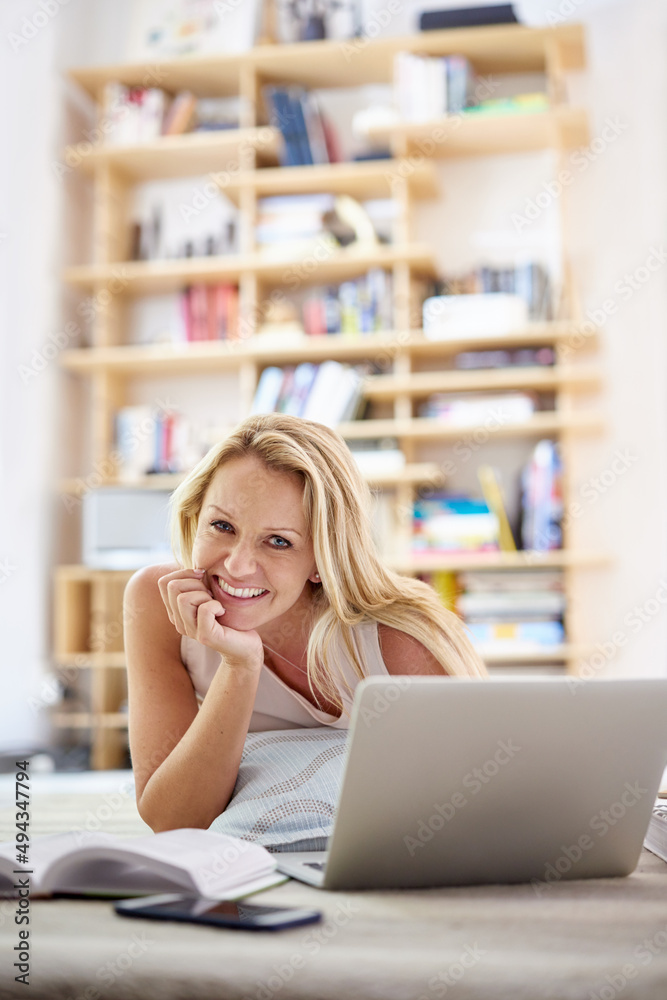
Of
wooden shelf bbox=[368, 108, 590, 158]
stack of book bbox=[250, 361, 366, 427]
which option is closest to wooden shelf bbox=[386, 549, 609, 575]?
stack of book bbox=[250, 361, 366, 427]

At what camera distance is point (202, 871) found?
2.29 ft

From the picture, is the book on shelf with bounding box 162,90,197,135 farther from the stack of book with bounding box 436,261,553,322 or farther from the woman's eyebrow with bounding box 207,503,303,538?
the woman's eyebrow with bounding box 207,503,303,538

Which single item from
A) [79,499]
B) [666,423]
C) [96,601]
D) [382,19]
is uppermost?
[382,19]

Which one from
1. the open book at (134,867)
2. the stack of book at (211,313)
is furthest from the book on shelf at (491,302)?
the open book at (134,867)

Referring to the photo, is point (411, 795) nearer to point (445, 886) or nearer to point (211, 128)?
point (445, 886)

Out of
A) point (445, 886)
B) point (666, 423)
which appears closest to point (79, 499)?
point (666, 423)

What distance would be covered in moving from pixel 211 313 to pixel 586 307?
1308 millimetres

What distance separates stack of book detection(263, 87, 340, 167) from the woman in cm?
260

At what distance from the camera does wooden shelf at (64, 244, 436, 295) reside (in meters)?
3.46

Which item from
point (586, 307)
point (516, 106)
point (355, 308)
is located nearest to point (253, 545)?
point (355, 308)

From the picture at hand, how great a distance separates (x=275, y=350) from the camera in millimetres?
3492

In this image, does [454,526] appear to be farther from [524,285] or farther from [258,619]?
[258,619]

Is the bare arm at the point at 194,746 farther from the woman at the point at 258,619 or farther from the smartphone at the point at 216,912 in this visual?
the smartphone at the point at 216,912

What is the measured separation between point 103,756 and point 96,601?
1.76 ft
